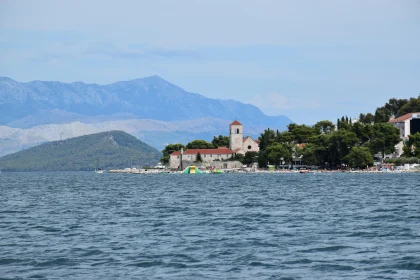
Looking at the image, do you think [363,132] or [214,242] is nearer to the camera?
[214,242]

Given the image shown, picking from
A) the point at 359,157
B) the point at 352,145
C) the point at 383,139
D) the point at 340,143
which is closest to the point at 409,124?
the point at 383,139

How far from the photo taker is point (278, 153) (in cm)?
18538

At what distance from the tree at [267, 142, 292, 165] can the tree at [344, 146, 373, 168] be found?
28.1 m

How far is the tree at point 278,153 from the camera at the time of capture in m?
186

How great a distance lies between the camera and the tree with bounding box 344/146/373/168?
518 feet

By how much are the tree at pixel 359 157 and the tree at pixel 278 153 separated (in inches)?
1105

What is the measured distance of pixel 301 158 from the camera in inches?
7347

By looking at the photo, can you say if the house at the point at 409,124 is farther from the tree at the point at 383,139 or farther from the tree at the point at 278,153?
the tree at the point at 278,153

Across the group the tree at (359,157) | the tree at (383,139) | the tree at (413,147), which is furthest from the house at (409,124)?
the tree at (359,157)

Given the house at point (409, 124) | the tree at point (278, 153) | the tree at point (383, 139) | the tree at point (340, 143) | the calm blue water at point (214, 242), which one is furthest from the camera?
the house at point (409, 124)

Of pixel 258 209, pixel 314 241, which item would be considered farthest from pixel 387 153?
pixel 314 241

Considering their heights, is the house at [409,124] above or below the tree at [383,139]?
above

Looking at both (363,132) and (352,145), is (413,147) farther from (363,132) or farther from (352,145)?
(352,145)

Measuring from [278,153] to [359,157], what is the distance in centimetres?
3077
